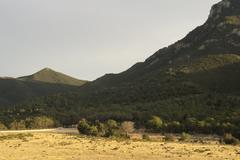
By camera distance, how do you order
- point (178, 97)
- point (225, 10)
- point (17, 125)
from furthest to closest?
point (225, 10) < point (178, 97) < point (17, 125)

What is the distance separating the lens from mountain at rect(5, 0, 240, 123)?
102500mm

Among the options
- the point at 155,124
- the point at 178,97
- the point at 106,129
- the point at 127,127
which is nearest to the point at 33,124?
the point at 127,127

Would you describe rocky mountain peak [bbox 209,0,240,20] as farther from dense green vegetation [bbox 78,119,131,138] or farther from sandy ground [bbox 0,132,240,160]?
sandy ground [bbox 0,132,240,160]

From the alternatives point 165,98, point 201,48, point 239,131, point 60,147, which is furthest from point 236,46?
point 60,147

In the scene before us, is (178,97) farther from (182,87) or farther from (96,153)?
(96,153)

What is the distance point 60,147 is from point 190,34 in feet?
491

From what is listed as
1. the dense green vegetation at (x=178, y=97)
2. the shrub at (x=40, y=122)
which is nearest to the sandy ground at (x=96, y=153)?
the dense green vegetation at (x=178, y=97)

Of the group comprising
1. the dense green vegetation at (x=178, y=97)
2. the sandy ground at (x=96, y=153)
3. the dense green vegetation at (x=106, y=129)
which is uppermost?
the dense green vegetation at (x=178, y=97)

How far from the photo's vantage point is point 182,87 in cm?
12638

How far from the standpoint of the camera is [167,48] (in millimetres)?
196250

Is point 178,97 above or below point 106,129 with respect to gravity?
above

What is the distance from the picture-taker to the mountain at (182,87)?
102 m

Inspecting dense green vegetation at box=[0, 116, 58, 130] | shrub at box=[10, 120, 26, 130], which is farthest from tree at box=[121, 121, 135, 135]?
shrub at box=[10, 120, 26, 130]

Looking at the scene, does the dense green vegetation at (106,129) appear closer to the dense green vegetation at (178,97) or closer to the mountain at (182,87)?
the dense green vegetation at (178,97)
